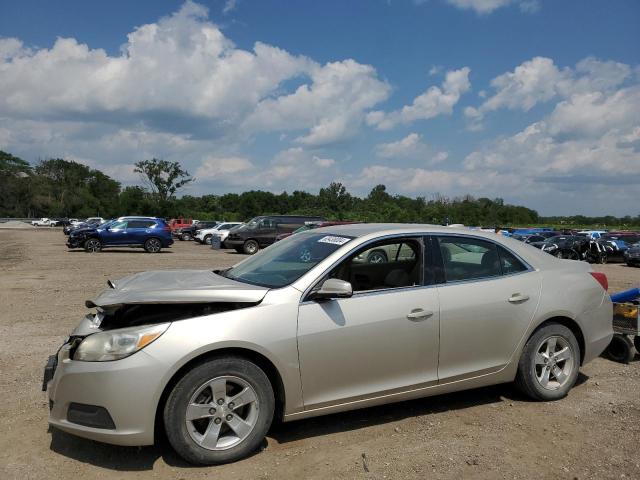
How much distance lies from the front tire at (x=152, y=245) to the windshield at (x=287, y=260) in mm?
23318

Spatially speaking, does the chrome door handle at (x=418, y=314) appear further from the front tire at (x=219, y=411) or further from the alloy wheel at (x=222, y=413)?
the alloy wheel at (x=222, y=413)

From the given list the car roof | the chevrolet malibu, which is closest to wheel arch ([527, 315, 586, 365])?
the chevrolet malibu

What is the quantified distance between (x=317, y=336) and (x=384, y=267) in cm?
116

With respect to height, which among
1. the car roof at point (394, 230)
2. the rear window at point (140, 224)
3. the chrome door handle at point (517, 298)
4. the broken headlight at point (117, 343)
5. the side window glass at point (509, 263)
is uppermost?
the car roof at point (394, 230)

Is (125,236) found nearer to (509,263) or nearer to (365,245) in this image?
(365,245)

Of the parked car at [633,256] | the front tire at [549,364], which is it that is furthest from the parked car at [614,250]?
the front tire at [549,364]

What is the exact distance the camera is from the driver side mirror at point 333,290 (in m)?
3.72

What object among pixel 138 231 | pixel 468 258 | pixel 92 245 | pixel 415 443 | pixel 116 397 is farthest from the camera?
pixel 138 231

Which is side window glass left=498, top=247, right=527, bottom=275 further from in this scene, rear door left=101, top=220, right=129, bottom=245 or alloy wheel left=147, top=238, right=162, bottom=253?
rear door left=101, top=220, right=129, bottom=245

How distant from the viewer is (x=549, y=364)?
185 inches

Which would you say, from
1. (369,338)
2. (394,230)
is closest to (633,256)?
(394,230)

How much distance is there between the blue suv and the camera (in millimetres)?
26188

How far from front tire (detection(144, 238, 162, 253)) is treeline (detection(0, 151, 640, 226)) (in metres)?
44.7

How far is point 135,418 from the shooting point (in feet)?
10.9
